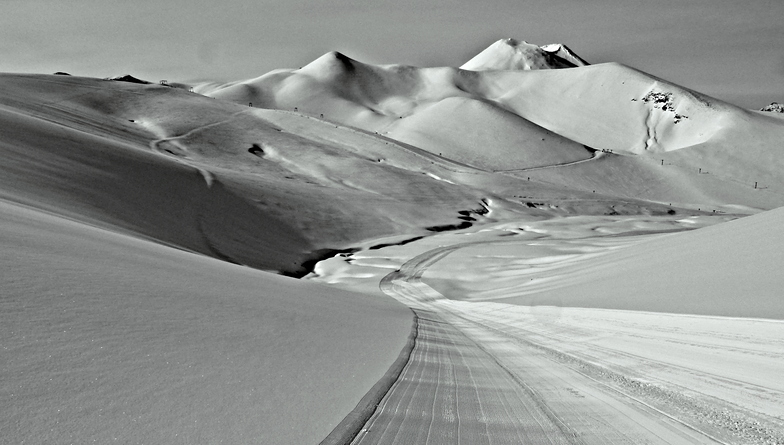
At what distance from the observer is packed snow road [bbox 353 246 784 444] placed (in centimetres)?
460

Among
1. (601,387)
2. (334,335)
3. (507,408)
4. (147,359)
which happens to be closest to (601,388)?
(601,387)

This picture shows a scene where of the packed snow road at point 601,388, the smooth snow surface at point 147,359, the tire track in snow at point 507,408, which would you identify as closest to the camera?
the smooth snow surface at point 147,359

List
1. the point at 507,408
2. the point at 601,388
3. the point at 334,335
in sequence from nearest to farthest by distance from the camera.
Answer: the point at 507,408 < the point at 601,388 < the point at 334,335

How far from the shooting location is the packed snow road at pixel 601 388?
460cm

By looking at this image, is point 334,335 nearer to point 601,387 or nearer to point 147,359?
point 601,387

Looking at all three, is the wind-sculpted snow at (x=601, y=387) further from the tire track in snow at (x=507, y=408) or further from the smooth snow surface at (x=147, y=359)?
the smooth snow surface at (x=147, y=359)

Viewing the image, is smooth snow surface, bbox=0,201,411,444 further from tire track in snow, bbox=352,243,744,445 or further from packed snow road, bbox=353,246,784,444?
packed snow road, bbox=353,246,784,444

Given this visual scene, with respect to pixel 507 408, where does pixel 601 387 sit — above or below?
above

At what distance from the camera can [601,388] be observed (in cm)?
656

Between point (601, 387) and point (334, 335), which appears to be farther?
point (334, 335)

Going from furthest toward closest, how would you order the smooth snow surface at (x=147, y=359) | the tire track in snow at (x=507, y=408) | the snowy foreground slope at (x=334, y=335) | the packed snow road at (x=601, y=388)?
the packed snow road at (x=601, y=388) < the tire track in snow at (x=507, y=408) < the snowy foreground slope at (x=334, y=335) < the smooth snow surface at (x=147, y=359)

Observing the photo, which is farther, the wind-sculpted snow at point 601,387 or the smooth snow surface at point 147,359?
the wind-sculpted snow at point 601,387

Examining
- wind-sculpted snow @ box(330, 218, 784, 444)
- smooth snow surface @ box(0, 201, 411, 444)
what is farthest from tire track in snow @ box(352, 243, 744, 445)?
smooth snow surface @ box(0, 201, 411, 444)

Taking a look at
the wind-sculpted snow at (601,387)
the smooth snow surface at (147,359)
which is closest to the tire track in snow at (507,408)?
the wind-sculpted snow at (601,387)
